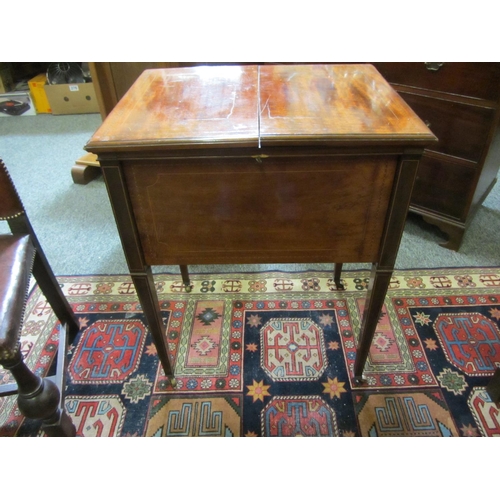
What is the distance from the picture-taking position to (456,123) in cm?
150

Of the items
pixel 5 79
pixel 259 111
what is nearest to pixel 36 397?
pixel 259 111

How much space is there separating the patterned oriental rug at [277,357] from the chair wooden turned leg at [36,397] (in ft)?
0.55

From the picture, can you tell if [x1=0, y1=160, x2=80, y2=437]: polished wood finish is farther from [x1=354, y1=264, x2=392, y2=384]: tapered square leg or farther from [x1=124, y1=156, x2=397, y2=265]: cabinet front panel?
[x1=354, y1=264, x2=392, y2=384]: tapered square leg

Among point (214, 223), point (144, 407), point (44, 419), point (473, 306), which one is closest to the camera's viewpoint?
point (214, 223)

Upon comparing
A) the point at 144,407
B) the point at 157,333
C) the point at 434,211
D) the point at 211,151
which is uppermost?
the point at 211,151

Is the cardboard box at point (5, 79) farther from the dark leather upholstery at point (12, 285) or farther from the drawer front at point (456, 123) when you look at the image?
the drawer front at point (456, 123)

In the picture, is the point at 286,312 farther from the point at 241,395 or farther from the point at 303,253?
the point at 303,253

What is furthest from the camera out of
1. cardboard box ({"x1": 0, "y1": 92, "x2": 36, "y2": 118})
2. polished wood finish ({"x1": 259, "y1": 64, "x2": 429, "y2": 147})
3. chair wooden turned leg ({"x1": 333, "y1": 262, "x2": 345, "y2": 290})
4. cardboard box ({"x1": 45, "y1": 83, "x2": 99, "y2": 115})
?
cardboard box ({"x1": 0, "y1": 92, "x2": 36, "y2": 118})

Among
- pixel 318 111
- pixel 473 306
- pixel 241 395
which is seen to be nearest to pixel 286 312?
pixel 241 395

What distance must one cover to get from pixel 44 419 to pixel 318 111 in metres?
1.02

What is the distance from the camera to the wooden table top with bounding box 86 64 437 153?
2.32 feet

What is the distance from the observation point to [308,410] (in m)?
1.16

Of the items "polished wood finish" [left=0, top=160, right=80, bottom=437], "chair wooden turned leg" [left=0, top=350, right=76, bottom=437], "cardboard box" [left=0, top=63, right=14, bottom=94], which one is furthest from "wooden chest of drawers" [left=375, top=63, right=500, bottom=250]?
"cardboard box" [left=0, top=63, right=14, bottom=94]

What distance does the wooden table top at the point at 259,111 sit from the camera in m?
0.71
